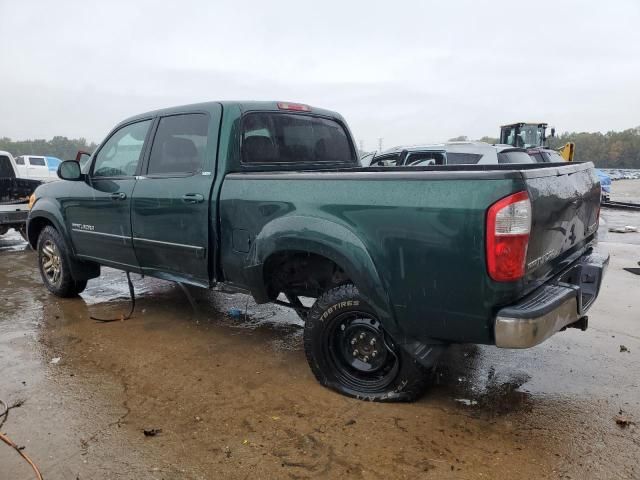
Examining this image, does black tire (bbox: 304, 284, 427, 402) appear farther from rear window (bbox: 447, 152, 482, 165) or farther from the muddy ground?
rear window (bbox: 447, 152, 482, 165)

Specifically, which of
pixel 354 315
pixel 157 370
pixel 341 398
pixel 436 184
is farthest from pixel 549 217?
pixel 157 370

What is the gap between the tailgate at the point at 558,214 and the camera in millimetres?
2520

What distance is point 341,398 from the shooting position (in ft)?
10.4

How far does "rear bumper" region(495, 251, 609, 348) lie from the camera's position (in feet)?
7.97

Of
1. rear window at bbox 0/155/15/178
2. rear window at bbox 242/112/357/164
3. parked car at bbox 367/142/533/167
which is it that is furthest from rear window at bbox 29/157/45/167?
rear window at bbox 242/112/357/164

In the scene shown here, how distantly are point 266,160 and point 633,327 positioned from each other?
11.7ft

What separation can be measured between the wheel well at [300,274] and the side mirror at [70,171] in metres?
2.50

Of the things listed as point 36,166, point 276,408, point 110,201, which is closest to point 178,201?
point 110,201

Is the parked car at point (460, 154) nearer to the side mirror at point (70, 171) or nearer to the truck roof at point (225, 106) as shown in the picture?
the truck roof at point (225, 106)

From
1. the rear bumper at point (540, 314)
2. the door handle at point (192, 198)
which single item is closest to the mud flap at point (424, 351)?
the rear bumper at point (540, 314)

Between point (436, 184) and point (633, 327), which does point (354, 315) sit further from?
point (633, 327)

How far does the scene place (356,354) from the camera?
10.5 ft

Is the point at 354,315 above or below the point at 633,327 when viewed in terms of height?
above

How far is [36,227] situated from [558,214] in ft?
17.7
